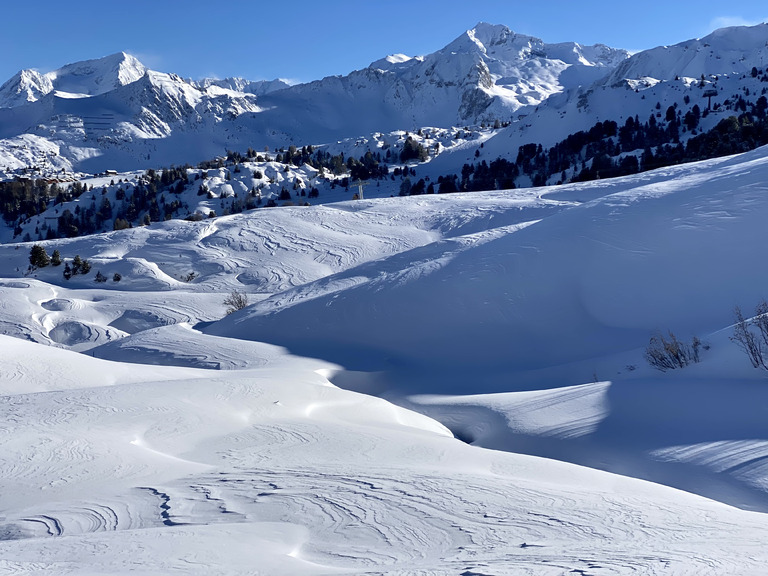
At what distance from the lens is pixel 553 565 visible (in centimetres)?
336

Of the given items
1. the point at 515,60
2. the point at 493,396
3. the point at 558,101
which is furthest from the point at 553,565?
the point at 515,60

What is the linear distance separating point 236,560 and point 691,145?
164 ft

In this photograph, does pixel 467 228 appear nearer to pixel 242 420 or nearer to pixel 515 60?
pixel 242 420

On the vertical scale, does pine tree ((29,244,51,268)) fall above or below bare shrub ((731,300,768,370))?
above

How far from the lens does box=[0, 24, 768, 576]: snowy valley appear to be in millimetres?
4027

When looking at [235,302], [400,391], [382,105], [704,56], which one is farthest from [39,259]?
[382,105]

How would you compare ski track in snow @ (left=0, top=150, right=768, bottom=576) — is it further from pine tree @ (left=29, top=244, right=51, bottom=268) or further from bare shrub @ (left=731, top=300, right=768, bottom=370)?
pine tree @ (left=29, top=244, right=51, bottom=268)

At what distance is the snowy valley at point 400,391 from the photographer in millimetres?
4027

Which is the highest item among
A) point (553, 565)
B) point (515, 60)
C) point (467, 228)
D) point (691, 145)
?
point (515, 60)

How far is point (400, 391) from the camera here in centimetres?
1096

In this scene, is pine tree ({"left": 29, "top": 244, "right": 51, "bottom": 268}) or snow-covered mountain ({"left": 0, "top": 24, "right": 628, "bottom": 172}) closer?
pine tree ({"left": 29, "top": 244, "right": 51, "bottom": 268})

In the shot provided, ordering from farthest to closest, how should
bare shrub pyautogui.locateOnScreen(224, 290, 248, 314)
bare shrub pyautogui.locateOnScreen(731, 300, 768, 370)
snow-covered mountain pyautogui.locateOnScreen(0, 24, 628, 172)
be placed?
snow-covered mountain pyautogui.locateOnScreen(0, 24, 628, 172), bare shrub pyautogui.locateOnScreen(224, 290, 248, 314), bare shrub pyautogui.locateOnScreen(731, 300, 768, 370)

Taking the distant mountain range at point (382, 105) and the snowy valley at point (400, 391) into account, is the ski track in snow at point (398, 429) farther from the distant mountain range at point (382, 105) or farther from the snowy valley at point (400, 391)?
the distant mountain range at point (382, 105)

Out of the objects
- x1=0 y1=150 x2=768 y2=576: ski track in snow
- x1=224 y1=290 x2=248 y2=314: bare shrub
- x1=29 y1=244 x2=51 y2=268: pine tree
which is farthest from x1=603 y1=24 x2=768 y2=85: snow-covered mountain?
x1=0 y1=150 x2=768 y2=576: ski track in snow
